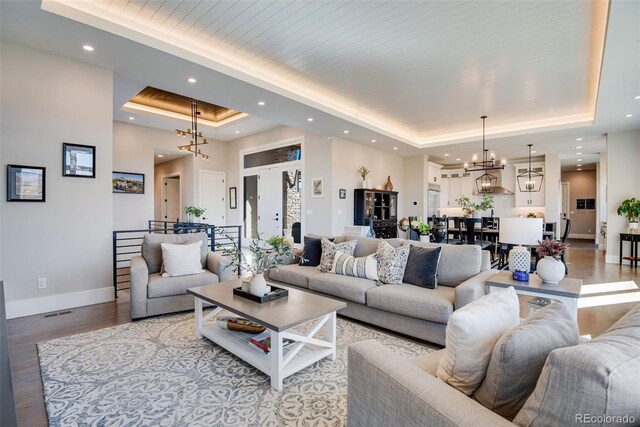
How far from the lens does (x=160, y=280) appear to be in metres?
3.42

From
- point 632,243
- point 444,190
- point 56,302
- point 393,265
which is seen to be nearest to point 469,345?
point 393,265

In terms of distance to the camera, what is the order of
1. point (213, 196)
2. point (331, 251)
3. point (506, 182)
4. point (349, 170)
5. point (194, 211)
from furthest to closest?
point (506, 182)
point (213, 196)
point (194, 211)
point (349, 170)
point (331, 251)

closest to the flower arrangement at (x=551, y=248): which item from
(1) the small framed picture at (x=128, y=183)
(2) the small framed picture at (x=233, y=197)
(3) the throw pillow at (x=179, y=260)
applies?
(3) the throw pillow at (x=179, y=260)

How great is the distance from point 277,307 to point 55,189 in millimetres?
3260

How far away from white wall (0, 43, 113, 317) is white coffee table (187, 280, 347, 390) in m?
2.12

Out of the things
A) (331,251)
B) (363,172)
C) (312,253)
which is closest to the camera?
(331,251)

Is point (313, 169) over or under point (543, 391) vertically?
over

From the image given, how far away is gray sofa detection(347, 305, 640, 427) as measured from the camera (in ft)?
2.27

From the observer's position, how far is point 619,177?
6648mm

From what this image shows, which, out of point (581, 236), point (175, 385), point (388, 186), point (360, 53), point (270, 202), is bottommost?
point (175, 385)

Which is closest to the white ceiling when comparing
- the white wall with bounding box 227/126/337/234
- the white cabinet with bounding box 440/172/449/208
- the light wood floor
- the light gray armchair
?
the white wall with bounding box 227/126/337/234

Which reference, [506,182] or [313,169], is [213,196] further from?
[506,182]

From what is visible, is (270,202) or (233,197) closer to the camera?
(270,202)

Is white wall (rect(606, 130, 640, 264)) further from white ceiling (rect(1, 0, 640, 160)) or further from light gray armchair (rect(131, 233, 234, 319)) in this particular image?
light gray armchair (rect(131, 233, 234, 319))
